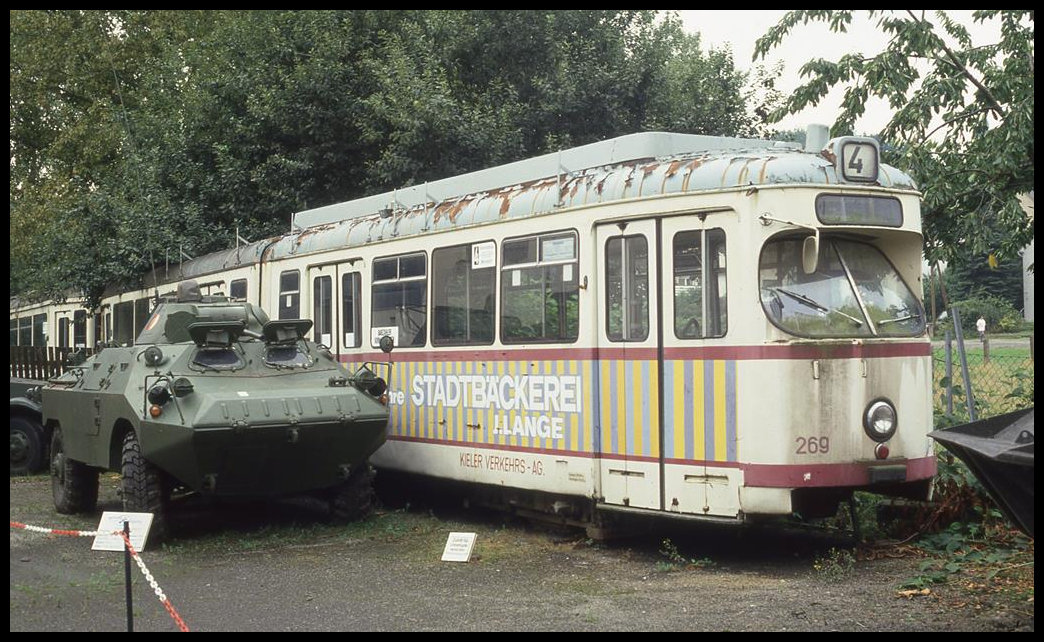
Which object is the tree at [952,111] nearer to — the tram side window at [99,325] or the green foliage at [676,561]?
the green foliage at [676,561]

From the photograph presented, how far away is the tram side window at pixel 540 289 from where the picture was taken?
1029cm

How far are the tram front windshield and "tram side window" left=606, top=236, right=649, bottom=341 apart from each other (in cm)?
100

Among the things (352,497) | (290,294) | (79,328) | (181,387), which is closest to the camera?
(181,387)

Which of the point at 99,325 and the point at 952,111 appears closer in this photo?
the point at 952,111

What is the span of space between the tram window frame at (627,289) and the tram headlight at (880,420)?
1.71 meters

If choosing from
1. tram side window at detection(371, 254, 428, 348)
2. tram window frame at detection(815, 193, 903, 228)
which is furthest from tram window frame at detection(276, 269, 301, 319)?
tram window frame at detection(815, 193, 903, 228)

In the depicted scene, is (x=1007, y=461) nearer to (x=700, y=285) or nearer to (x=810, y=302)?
(x=810, y=302)

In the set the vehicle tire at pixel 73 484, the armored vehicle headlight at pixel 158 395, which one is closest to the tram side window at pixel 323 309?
the vehicle tire at pixel 73 484

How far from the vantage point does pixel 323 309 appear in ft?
46.1

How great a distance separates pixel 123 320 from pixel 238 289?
439 centimetres

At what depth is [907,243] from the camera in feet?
32.0

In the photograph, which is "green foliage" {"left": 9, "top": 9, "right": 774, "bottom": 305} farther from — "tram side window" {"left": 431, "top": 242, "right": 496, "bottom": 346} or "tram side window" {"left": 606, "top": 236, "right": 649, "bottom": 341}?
"tram side window" {"left": 606, "top": 236, "right": 649, "bottom": 341}

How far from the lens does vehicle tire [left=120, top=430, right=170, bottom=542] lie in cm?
1087

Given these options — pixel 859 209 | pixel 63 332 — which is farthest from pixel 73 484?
pixel 63 332
